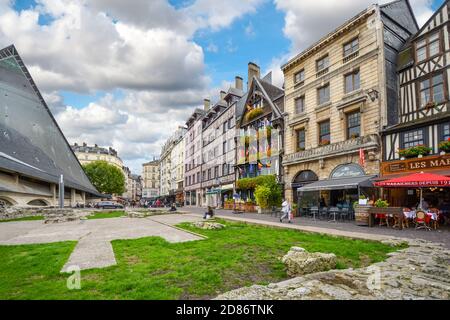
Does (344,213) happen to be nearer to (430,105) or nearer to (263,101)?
(430,105)

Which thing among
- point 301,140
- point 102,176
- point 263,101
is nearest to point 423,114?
point 301,140

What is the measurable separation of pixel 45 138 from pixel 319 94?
131 ft

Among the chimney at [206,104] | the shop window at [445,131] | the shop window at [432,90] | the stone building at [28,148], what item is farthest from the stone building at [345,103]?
the chimney at [206,104]

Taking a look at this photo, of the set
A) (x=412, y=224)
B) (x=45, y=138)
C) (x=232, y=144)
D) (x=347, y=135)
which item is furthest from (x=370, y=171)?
(x=45, y=138)

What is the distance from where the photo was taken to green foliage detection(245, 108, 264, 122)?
2869 centimetres

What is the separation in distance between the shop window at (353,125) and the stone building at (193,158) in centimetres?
3053

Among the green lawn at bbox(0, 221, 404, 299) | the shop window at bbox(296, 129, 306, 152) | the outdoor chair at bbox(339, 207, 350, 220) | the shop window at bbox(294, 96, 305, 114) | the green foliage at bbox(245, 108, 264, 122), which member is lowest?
the outdoor chair at bbox(339, 207, 350, 220)

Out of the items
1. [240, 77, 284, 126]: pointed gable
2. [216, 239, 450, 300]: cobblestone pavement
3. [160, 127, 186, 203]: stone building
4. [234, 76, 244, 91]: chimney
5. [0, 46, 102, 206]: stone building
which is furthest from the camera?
[160, 127, 186, 203]: stone building

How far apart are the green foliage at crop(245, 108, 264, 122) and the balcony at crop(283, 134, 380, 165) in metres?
7.79

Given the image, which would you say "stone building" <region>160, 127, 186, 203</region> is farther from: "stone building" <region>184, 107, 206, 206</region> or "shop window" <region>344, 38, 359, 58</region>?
"shop window" <region>344, 38, 359, 58</region>

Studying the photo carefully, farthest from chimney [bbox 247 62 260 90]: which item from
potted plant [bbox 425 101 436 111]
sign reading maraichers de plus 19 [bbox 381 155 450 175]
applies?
sign reading maraichers de plus 19 [bbox 381 155 450 175]

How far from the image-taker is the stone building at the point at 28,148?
30.4m

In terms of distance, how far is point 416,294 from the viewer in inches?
139

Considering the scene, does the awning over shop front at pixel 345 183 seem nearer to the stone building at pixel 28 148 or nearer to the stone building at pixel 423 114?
the stone building at pixel 423 114
